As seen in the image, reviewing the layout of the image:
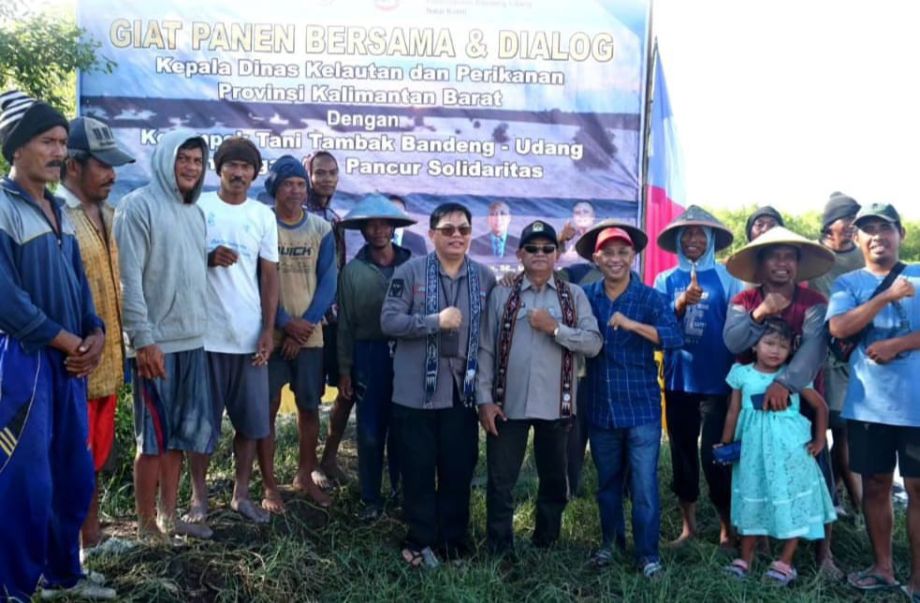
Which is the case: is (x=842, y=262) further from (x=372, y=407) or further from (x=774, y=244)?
(x=372, y=407)

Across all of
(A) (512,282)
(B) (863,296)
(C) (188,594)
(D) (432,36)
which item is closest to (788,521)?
(B) (863,296)

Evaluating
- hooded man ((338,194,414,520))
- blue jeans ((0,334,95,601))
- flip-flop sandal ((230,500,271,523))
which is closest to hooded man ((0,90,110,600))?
blue jeans ((0,334,95,601))

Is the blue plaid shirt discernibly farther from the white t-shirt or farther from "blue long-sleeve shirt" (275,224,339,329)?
the white t-shirt

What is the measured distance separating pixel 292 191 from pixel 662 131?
11.4 feet

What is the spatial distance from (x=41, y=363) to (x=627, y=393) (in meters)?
2.71

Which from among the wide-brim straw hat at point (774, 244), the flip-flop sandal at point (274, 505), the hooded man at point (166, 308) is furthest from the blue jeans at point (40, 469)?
the wide-brim straw hat at point (774, 244)

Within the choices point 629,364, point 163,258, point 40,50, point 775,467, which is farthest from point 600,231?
point 40,50

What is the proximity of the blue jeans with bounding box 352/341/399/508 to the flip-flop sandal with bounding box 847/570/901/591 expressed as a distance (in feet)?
8.29

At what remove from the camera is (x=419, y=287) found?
13.8ft

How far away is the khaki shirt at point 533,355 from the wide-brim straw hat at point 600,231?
1.57ft

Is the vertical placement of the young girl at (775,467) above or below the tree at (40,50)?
below

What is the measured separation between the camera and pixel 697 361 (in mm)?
4520

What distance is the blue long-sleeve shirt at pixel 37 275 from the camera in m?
3.07

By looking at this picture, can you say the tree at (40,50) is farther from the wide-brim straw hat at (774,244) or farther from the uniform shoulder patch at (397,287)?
the wide-brim straw hat at (774,244)
